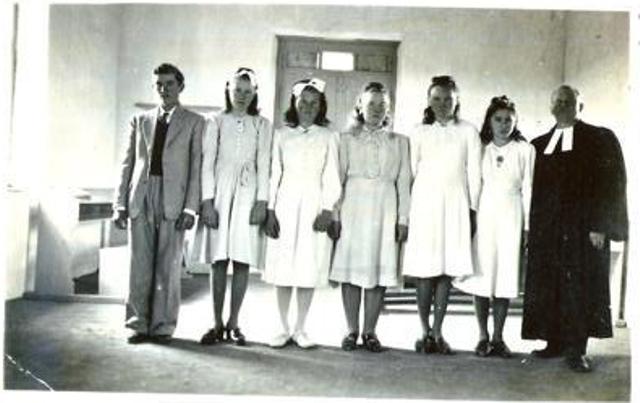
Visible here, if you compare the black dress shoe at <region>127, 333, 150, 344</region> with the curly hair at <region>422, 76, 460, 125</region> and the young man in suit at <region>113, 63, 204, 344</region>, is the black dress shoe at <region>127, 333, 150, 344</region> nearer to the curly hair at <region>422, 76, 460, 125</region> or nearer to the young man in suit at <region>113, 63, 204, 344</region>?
the young man in suit at <region>113, 63, 204, 344</region>

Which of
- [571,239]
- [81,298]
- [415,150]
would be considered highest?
[415,150]

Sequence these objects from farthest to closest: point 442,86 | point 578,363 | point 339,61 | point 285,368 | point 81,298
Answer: point 339,61, point 81,298, point 442,86, point 578,363, point 285,368

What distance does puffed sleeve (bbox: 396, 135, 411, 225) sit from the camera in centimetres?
248

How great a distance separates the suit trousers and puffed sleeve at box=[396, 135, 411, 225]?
0.91m

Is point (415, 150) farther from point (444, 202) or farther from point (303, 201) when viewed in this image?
point (303, 201)

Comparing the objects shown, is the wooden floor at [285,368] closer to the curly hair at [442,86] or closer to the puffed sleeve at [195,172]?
the puffed sleeve at [195,172]

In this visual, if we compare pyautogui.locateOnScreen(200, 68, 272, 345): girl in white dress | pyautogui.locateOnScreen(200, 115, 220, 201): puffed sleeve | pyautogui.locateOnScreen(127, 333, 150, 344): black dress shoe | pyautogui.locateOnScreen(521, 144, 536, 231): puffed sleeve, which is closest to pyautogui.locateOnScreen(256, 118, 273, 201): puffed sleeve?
pyautogui.locateOnScreen(200, 68, 272, 345): girl in white dress

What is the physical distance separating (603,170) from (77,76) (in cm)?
266

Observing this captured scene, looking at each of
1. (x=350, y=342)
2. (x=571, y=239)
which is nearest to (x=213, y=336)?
(x=350, y=342)

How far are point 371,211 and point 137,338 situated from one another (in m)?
1.07

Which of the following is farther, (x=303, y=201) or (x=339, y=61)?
(x=339, y=61)

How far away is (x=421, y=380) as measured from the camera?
2168 millimetres

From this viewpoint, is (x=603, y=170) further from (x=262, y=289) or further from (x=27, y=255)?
(x=27, y=255)

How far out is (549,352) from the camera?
2475mm
